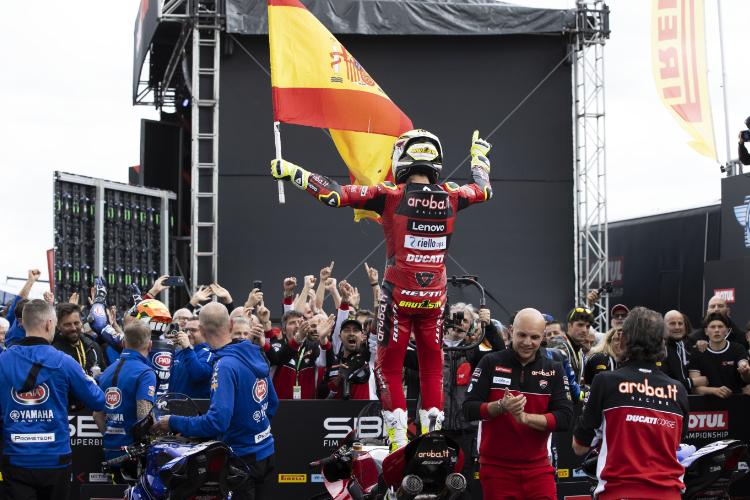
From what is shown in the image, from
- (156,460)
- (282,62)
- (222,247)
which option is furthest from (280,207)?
(156,460)

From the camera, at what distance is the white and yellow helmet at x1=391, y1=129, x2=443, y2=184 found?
210 inches

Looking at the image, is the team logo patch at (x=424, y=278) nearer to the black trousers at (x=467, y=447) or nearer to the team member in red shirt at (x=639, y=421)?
the black trousers at (x=467, y=447)

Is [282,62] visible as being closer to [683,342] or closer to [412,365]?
[412,365]

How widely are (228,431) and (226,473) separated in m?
0.73

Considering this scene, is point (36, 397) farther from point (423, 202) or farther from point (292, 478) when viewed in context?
point (423, 202)

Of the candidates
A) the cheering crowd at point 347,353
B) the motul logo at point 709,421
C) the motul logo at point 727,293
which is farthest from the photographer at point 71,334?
the motul logo at point 727,293

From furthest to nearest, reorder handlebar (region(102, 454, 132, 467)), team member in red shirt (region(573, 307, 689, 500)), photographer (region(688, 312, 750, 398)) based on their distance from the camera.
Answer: photographer (region(688, 312, 750, 398)) < handlebar (region(102, 454, 132, 467)) < team member in red shirt (region(573, 307, 689, 500))

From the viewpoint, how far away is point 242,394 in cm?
481

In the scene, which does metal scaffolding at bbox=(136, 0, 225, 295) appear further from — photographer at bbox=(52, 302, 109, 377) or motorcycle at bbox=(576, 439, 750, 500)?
motorcycle at bbox=(576, 439, 750, 500)

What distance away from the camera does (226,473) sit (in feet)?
13.7

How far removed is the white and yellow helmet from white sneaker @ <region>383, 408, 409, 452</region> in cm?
172

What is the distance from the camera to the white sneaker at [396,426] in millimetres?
4922

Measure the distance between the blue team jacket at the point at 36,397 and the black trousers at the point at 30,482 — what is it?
46 millimetres

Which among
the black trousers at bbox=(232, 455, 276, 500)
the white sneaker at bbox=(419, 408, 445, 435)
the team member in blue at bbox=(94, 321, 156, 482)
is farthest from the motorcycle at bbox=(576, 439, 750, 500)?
Result: the team member in blue at bbox=(94, 321, 156, 482)
